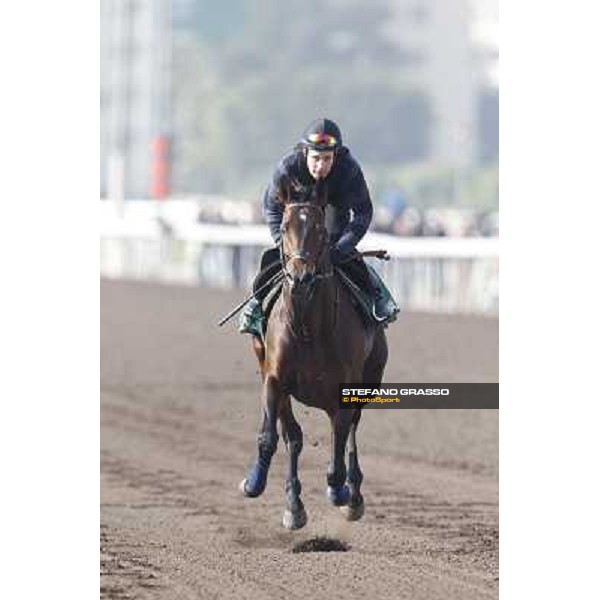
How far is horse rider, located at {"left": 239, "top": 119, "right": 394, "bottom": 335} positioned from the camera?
7.56 meters

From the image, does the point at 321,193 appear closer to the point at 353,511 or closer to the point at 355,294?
the point at 355,294

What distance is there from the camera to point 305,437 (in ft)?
27.2

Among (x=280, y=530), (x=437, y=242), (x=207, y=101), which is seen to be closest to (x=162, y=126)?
(x=207, y=101)

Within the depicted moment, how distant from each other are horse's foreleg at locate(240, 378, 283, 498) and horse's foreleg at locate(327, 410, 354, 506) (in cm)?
30

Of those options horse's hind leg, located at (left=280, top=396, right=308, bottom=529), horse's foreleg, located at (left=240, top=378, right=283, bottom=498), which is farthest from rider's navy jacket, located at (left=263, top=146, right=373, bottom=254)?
horse's hind leg, located at (left=280, top=396, right=308, bottom=529)

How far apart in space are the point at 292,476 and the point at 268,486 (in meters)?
6.34

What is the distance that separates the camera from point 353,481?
8.38 metres

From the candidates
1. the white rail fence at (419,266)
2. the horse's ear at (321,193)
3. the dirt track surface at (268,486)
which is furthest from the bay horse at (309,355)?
the white rail fence at (419,266)

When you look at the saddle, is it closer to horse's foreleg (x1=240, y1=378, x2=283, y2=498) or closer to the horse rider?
the horse rider

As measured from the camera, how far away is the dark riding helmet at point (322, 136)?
7504 millimetres

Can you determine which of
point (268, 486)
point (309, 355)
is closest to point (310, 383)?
point (309, 355)
